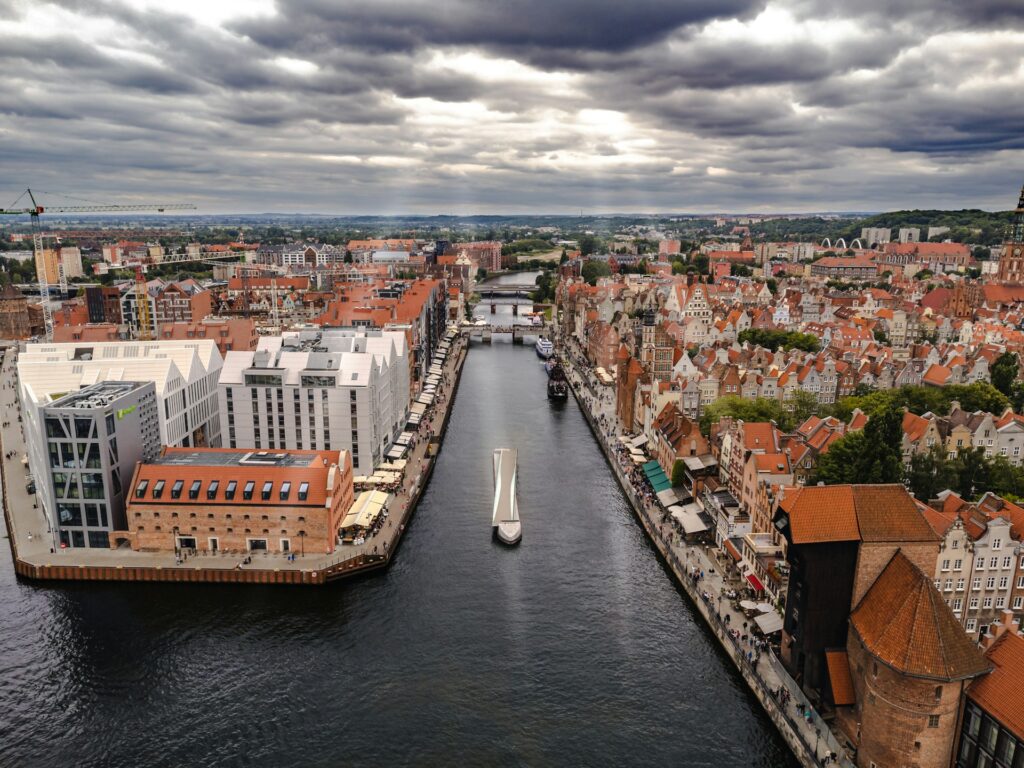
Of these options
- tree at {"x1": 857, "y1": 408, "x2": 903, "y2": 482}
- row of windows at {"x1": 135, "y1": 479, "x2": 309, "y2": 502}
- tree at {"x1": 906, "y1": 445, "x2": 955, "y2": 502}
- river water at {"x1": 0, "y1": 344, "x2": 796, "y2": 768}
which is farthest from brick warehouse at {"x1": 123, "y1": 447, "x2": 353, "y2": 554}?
tree at {"x1": 906, "y1": 445, "x2": 955, "y2": 502}

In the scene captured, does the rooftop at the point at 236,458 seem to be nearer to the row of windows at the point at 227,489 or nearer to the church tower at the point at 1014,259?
the row of windows at the point at 227,489

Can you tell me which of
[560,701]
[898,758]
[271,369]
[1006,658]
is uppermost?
[271,369]

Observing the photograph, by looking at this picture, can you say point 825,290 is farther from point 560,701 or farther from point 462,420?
point 560,701

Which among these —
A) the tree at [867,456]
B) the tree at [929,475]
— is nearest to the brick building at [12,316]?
the tree at [867,456]

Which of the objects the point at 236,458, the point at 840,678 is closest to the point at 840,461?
the point at 840,678

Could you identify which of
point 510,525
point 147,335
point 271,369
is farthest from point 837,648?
point 147,335

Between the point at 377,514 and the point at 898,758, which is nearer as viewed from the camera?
the point at 898,758
